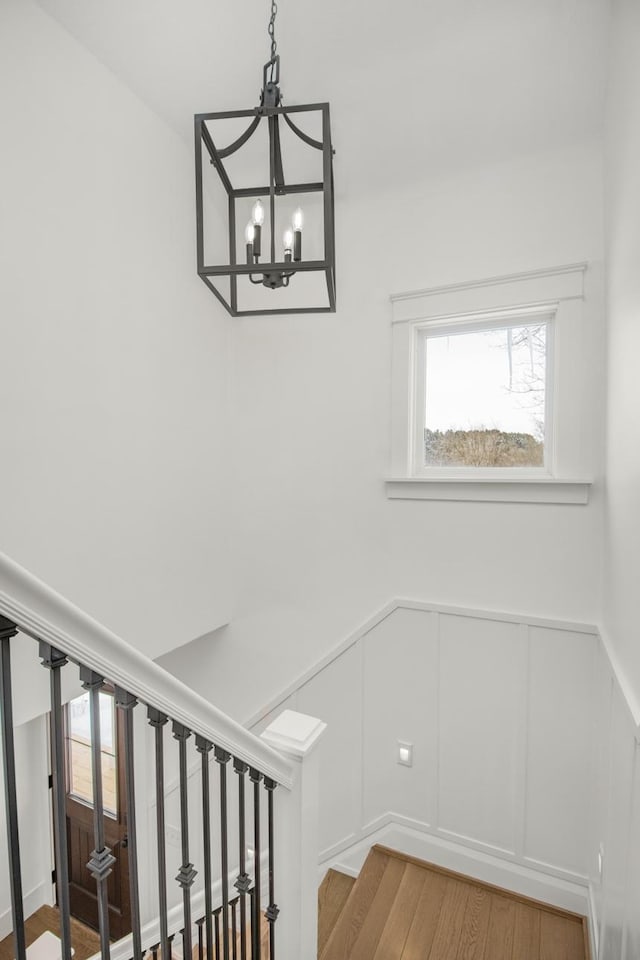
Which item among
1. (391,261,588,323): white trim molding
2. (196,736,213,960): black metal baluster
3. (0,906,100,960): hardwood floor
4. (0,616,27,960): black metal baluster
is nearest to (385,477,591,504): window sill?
(391,261,588,323): white trim molding

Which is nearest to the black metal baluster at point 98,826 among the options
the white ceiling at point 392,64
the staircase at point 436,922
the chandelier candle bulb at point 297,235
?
the chandelier candle bulb at point 297,235

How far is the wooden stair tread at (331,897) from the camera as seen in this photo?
2.38 m

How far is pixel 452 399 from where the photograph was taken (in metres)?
2.66

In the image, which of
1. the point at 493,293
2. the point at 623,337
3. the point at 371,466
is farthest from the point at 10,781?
the point at 493,293

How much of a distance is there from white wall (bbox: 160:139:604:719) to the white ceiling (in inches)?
7.3

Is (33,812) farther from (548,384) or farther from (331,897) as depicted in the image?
(548,384)

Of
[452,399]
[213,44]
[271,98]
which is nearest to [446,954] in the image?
[452,399]

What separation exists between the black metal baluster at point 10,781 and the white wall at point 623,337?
149 centimetres

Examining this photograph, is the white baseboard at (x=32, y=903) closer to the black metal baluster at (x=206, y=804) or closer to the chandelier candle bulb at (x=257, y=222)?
the black metal baluster at (x=206, y=804)

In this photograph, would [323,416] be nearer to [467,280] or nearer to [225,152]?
[467,280]

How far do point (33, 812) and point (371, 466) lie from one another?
2.72 m

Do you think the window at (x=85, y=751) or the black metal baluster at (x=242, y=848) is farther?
the window at (x=85, y=751)

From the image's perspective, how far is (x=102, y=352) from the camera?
7.16 ft

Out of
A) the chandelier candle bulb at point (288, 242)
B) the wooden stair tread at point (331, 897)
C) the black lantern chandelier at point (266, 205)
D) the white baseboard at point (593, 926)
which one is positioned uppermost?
the black lantern chandelier at point (266, 205)
